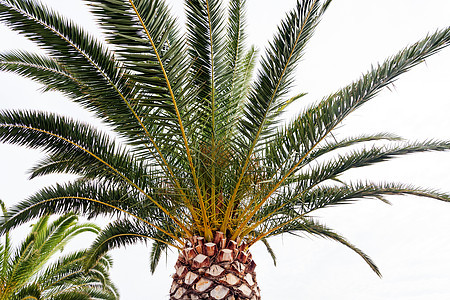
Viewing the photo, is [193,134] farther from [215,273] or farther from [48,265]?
[48,265]

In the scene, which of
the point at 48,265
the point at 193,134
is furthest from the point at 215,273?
the point at 48,265

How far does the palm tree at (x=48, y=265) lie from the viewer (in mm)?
9375

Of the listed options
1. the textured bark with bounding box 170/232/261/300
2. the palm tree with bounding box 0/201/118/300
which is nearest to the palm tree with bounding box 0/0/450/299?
the textured bark with bounding box 170/232/261/300

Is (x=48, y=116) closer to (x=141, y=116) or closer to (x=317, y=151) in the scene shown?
(x=141, y=116)

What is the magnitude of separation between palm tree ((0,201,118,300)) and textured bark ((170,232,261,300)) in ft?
15.8

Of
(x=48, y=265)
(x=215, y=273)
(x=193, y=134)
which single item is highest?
(x=193, y=134)

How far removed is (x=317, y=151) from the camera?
5.34 metres

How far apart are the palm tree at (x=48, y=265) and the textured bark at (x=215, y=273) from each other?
4825 millimetres

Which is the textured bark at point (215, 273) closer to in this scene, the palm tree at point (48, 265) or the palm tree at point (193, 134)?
the palm tree at point (193, 134)

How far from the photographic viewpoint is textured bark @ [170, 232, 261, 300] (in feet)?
16.7

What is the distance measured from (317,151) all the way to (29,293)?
6.78m

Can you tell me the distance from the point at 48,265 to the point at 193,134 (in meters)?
7.24

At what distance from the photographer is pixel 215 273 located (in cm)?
516

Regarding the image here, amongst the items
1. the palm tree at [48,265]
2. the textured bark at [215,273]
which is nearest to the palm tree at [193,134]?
the textured bark at [215,273]
